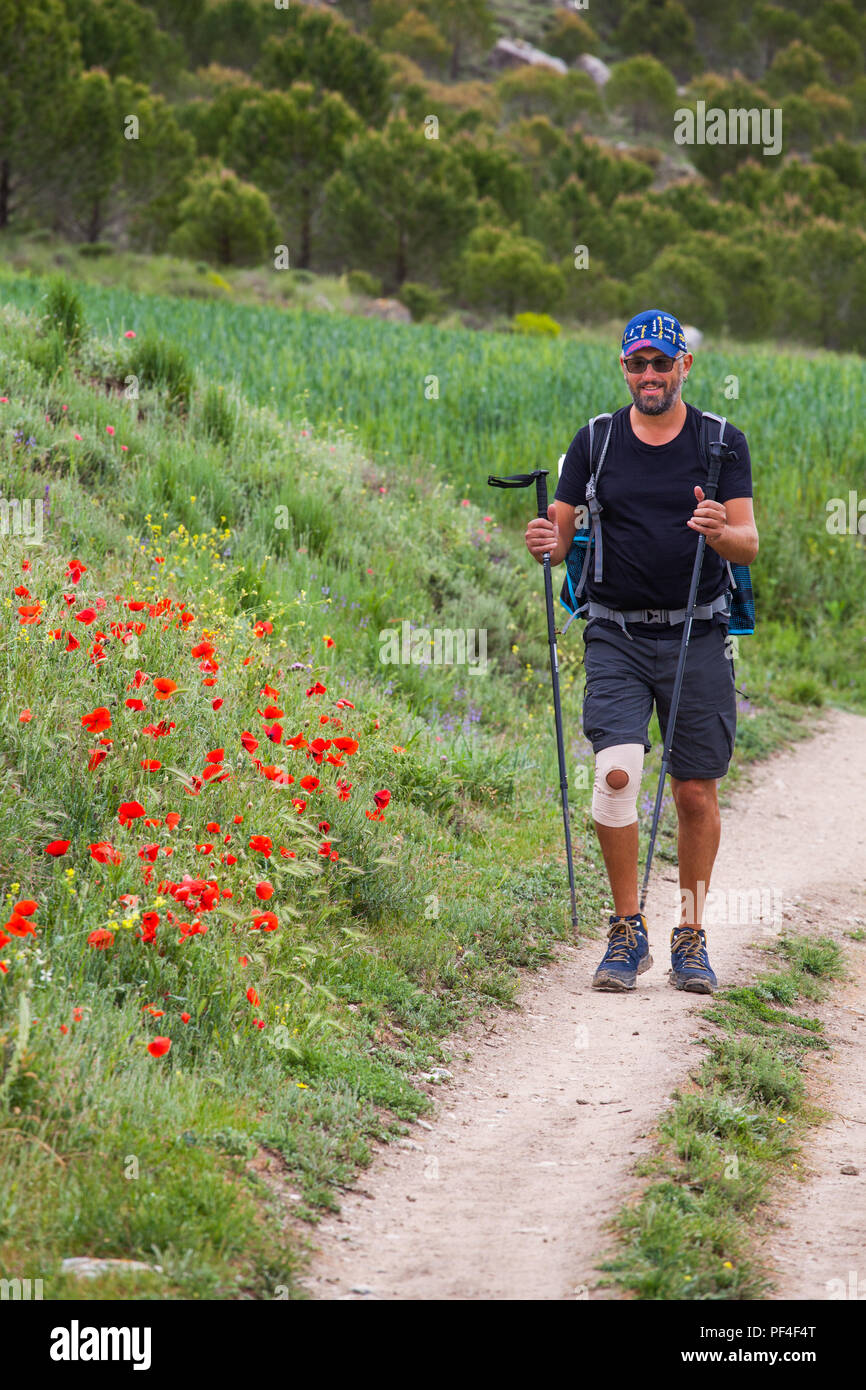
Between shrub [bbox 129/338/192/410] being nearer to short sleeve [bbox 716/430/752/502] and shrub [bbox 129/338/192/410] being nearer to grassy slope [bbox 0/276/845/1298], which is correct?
grassy slope [bbox 0/276/845/1298]

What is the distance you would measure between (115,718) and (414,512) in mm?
6625

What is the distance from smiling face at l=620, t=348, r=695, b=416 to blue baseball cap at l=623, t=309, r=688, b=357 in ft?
0.09

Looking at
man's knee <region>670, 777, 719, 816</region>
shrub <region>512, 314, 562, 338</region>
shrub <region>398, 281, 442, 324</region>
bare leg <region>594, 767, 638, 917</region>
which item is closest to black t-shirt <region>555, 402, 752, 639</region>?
man's knee <region>670, 777, 719, 816</region>

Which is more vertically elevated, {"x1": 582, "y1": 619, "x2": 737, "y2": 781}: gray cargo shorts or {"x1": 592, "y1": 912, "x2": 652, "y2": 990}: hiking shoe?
{"x1": 582, "y1": 619, "x2": 737, "y2": 781}: gray cargo shorts

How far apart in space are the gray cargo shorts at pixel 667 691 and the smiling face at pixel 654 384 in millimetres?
924

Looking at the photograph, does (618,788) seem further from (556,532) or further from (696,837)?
(556,532)

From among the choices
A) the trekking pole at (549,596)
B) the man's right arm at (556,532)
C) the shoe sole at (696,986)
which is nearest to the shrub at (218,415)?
the trekking pole at (549,596)

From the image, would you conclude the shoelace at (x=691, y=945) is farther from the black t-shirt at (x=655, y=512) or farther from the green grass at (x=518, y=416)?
the green grass at (x=518, y=416)

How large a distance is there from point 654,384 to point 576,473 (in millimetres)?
488

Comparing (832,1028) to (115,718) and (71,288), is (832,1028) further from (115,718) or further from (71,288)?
(71,288)

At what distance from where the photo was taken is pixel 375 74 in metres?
51.7

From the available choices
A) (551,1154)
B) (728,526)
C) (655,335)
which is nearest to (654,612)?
(728,526)

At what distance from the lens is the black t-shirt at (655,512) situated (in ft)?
17.5

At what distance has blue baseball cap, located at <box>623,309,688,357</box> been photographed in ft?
17.2
